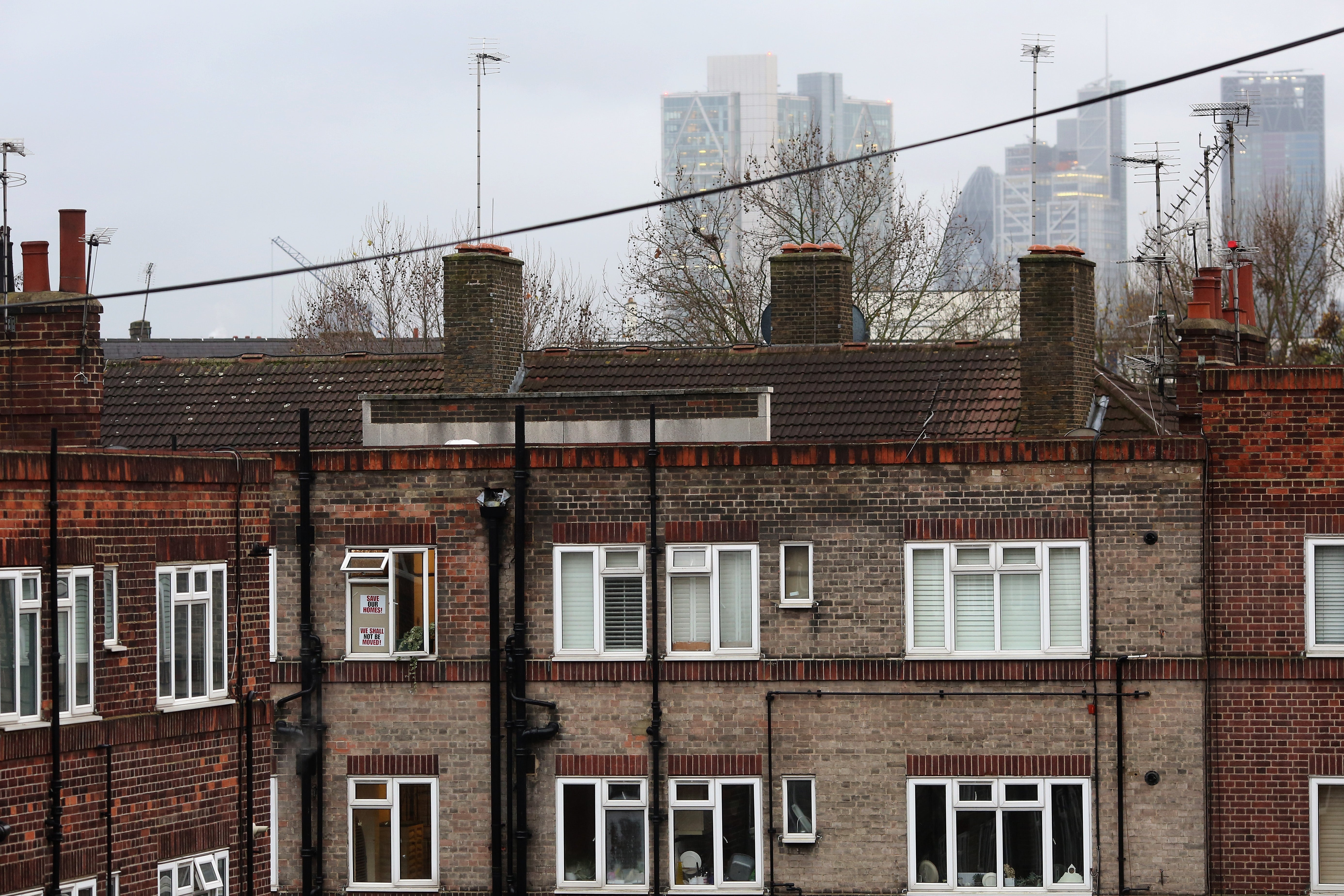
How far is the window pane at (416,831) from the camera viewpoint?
17516 mm

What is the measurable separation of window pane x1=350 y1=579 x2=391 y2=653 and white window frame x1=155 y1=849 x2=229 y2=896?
2.58 meters

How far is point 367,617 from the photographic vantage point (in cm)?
1758

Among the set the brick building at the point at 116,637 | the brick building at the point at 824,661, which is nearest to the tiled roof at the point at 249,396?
the brick building at the point at 116,637

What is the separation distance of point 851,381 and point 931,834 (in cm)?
703

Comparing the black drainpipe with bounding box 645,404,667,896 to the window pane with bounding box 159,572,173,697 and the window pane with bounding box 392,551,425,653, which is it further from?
the window pane with bounding box 159,572,173,697

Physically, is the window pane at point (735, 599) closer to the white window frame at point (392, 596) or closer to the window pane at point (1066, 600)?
the white window frame at point (392, 596)

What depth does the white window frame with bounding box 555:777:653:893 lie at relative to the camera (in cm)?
1734

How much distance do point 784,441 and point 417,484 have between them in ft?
17.8

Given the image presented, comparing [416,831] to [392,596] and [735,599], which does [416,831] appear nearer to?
[392,596]

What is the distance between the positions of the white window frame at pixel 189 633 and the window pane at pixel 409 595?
1.81m

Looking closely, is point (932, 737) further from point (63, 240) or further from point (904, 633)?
point (63, 240)

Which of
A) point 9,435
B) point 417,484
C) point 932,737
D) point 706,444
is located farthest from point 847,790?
point 9,435

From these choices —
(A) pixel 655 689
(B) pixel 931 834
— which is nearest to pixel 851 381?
(A) pixel 655 689

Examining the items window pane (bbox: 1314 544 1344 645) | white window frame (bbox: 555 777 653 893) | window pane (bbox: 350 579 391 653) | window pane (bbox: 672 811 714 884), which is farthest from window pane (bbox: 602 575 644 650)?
window pane (bbox: 1314 544 1344 645)
